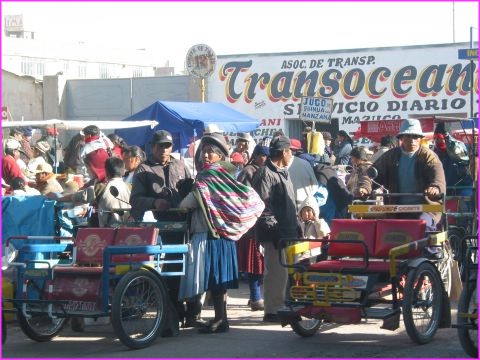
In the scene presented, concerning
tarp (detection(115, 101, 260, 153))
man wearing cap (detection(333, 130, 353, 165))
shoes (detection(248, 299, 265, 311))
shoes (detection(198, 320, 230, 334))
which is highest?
tarp (detection(115, 101, 260, 153))

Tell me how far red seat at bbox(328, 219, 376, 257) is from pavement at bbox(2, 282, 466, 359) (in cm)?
76

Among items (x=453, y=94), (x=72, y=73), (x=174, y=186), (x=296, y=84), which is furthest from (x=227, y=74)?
(x=72, y=73)

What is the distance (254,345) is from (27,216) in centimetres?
332

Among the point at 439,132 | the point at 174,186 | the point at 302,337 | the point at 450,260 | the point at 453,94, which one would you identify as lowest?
the point at 302,337

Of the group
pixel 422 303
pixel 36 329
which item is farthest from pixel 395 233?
pixel 36 329

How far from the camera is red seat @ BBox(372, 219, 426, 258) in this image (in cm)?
887

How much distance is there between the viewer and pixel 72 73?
5881cm

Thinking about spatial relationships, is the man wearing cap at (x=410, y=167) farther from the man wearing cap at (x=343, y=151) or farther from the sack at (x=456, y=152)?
the man wearing cap at (x=343, y=151)

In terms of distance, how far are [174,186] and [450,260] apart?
273 cm

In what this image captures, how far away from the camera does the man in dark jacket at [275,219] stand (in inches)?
383

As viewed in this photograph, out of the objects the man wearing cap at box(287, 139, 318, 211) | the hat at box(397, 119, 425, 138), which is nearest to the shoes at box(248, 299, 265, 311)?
the man wearing cap at box(287, 139, 318, 211)

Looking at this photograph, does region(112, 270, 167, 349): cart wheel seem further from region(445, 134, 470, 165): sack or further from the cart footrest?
region(445, 134, 470, 165): sack

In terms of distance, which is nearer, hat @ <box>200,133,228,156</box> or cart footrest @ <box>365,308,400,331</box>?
cart footrest @ <box>365,308,400,331</box>

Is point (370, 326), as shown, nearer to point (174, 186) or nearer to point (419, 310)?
point (419, 310)
